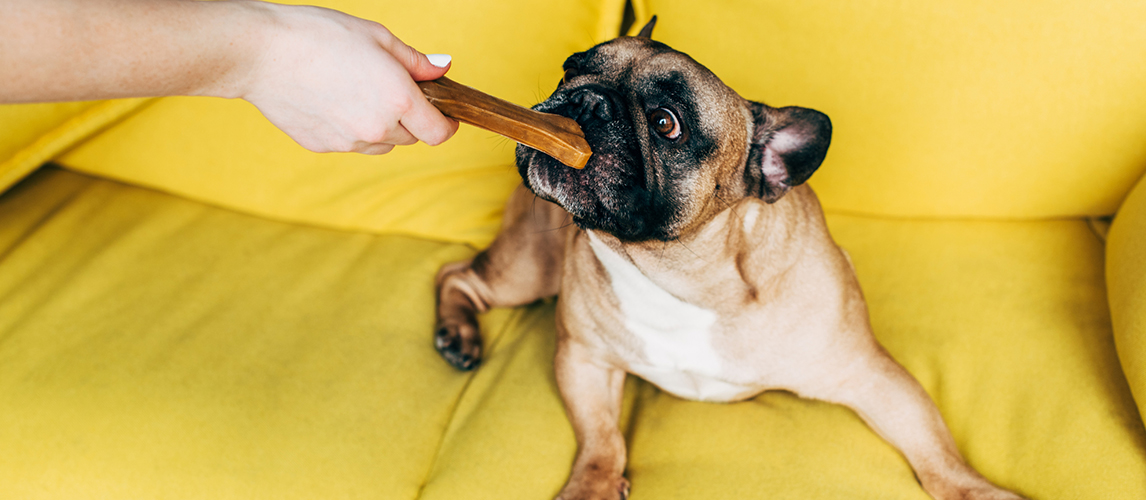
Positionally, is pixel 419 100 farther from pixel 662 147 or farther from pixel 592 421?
pixel 592 421

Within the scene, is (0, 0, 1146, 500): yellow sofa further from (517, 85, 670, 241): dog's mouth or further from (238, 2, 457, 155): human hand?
(238, 2, 457, 155): human hand

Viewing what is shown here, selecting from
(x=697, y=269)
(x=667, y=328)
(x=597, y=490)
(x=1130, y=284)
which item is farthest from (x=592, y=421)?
(x=1130, y=284)

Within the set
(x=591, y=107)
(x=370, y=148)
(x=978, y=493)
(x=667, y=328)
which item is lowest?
(x=978, y=493)

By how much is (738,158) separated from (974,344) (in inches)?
32.1

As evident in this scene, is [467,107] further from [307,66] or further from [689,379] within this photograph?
[689,379]

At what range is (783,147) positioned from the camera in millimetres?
1325

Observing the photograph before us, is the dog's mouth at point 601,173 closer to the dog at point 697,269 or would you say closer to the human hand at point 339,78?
the dog at point 697,269

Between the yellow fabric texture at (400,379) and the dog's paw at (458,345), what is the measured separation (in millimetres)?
30

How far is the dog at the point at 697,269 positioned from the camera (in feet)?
4.02

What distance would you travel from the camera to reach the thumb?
3.35ft

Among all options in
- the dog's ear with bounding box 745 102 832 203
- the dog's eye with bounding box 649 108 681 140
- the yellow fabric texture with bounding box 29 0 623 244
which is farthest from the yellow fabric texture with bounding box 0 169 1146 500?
the dog's eye with bounding box 649 108 681 140

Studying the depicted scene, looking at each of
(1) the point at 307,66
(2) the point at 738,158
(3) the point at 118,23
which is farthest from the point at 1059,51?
(3) the point at 118,23

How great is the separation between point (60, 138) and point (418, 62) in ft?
4.58

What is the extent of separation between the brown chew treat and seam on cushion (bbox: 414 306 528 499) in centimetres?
80
